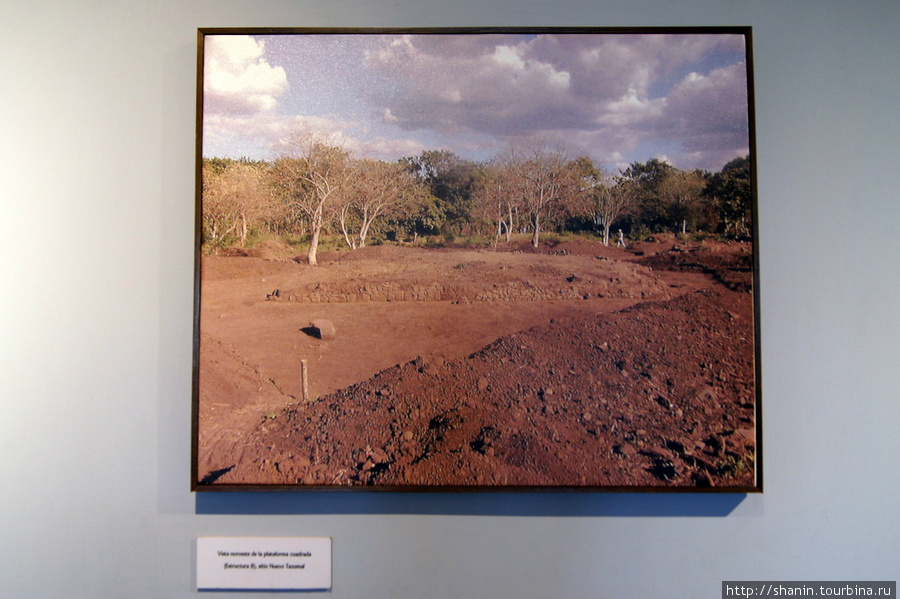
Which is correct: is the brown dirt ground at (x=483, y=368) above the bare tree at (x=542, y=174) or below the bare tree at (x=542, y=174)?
below

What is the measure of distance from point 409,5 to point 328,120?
2.18 ft

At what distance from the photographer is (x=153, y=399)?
2506mm

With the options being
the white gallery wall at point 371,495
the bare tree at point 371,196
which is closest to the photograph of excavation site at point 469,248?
the bare tree at point 371,196

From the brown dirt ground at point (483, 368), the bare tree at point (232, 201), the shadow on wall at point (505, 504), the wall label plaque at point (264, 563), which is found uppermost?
the bare tree at point (232, 201)

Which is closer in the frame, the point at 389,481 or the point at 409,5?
the point at 389,481

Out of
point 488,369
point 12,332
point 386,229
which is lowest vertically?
point 488,369

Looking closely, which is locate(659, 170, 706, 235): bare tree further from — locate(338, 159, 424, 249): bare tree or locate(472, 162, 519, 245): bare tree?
locate(338, 159, 424, 249): bare tree

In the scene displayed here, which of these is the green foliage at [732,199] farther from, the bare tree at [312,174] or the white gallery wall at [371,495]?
the bare tree at [312,174]

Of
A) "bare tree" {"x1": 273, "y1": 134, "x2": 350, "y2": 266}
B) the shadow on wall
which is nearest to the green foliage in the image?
the shadow on wall

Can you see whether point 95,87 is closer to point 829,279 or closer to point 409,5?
point 409,5

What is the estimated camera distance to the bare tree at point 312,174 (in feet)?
8.19

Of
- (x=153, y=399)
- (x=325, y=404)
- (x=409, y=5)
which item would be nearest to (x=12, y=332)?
(x=153, y=399)

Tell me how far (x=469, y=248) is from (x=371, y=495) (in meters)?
1.20

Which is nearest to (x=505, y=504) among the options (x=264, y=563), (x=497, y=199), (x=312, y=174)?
(x=264, y=563)
